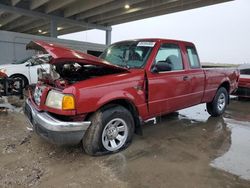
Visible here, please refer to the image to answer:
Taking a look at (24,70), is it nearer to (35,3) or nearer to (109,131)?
(109,131)

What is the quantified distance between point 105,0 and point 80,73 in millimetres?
11038

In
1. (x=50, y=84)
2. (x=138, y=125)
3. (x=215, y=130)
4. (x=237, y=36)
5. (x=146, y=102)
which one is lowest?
(x=215, y=130)

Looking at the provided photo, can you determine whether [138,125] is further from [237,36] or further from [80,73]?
[237,36]

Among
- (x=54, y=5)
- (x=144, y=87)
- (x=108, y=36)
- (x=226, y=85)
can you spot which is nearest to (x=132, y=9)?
(x=54, y=5)

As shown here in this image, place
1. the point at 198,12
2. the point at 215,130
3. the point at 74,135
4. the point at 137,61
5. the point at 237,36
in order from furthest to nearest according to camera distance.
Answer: the point at 237,36, the point at 198,12, the point at 215,130, the point at 137,61, the point at 74,135

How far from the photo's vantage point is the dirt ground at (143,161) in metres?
2.93

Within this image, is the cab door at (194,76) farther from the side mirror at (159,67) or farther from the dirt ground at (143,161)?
the side mirror at (159,67)

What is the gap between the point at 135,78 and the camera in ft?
12.5

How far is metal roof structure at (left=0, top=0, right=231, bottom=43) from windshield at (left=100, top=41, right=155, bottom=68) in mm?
10288

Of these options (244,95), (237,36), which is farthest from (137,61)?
(237,36)

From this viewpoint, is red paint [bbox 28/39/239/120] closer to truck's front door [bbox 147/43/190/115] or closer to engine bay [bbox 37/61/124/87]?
truck's front door [bbox 147/43/190/115]

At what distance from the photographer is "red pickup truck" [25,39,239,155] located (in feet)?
10.5

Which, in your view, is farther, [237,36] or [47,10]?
[237,36]

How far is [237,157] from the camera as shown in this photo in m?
3.75
